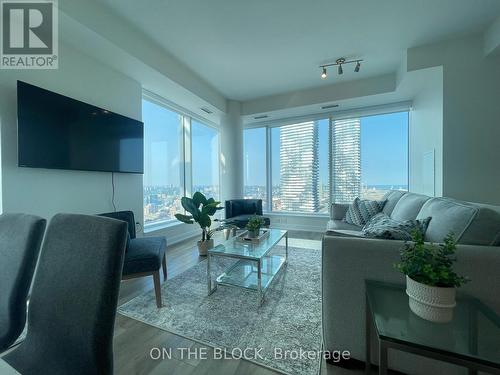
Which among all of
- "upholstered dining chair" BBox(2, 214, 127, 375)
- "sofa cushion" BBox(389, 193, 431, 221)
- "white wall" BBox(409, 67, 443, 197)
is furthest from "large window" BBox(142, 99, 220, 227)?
"white wall" BBox(409, 67, 443, 197)

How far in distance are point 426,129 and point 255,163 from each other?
3.28m

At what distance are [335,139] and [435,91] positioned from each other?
5.75 feet

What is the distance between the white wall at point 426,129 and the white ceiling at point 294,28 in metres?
0.55

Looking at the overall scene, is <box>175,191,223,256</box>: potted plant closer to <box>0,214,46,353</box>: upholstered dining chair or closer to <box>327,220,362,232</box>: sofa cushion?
<box>327,220,362,232</box>: sofa cushion

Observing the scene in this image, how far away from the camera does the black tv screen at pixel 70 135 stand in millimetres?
1836

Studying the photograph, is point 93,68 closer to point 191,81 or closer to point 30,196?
point 191,81

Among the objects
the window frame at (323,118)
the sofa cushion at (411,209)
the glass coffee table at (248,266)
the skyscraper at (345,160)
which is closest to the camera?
the glass coffee table at (248,266)

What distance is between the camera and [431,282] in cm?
85

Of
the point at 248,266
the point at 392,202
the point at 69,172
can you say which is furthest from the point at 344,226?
the point at 69,172

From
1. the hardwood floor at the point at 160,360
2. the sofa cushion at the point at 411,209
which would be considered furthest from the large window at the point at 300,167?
the hardwood floor at the point at 160,360

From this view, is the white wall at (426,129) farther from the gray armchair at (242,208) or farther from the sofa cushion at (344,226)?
the gray armchair at (242,208)

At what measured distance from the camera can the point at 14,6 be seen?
178 centimetres

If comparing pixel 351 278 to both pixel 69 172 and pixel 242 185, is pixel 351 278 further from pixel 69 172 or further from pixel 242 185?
pixel 242 185

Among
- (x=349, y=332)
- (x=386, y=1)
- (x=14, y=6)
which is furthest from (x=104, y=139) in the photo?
(x=386, y=1)
